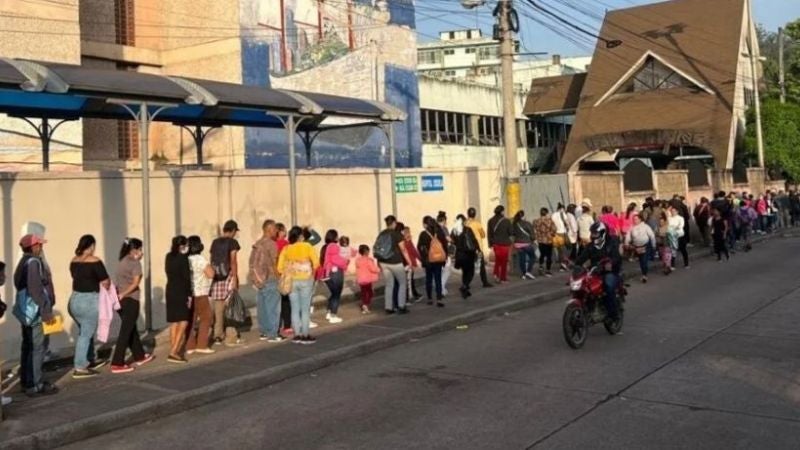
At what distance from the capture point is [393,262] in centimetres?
1255

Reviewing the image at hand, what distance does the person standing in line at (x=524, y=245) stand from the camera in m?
16.5

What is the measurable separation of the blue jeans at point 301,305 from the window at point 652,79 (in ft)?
119

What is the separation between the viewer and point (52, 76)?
9188mm

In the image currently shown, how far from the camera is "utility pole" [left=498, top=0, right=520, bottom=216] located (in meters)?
16.7

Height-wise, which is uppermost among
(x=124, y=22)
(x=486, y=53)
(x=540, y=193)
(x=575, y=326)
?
(x=486, y=53)

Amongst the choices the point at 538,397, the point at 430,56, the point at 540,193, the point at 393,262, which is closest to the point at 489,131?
the point at 540,193

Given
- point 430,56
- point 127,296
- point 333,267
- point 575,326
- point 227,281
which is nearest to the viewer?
point 127,296

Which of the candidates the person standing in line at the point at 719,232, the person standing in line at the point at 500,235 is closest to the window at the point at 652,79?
the person standing in line at the point at 719,232

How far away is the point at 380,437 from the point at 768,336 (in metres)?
6.13

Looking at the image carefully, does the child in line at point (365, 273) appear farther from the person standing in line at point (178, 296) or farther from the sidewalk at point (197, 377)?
the person standing in line at point (178, 296)

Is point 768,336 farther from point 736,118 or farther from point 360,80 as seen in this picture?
point 736,118

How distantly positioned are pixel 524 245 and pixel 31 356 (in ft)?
35.7

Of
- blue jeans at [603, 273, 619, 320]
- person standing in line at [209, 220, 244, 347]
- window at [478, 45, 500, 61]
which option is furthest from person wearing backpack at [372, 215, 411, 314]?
window at [478, 45, 500, 61]

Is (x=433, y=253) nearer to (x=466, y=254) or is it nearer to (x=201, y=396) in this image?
(x=466, y=254)
